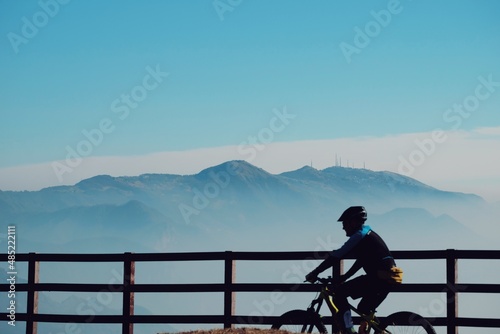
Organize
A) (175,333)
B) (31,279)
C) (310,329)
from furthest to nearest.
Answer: (31,279) < (175,333) < (310,329)

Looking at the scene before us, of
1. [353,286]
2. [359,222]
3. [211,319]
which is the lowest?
[211,319]

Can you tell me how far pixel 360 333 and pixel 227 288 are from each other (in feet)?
13.4

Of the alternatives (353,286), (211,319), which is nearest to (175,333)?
(211,319)

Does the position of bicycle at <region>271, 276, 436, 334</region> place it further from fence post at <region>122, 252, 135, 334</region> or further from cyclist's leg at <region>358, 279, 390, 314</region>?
fence post at <region>122, 252, 135, 334</region>

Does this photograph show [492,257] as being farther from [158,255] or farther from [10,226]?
[10,226]

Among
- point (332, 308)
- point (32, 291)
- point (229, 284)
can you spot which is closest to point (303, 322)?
point (332, 308)

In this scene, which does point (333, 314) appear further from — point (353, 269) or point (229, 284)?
point (229, 284)

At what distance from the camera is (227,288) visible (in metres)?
14.2

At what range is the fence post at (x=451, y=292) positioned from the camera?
13555 mm

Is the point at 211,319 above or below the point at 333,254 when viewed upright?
below

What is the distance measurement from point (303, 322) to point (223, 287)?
3.28 meters

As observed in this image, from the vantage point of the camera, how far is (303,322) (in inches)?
438

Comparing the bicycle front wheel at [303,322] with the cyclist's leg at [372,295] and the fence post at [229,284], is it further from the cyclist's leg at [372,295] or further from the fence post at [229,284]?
the fence post at [229,284]

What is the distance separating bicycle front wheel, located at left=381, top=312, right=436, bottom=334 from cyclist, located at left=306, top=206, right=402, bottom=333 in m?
0.49
